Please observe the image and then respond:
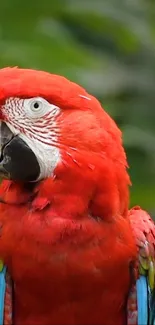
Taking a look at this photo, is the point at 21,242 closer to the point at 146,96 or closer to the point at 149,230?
the point at 149,230

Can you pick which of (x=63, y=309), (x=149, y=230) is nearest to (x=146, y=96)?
(x=149, y=230)

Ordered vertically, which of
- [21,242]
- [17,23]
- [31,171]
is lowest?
[21,242]

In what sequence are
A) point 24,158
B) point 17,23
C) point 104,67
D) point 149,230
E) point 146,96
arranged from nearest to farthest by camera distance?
point 24,158, point 149,230, point 17,23, point 104,67, point 146,96

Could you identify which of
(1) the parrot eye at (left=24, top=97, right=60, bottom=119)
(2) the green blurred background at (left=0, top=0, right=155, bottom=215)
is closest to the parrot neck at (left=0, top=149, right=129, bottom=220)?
(1) the parrot eye at (left=24, top=97, right=60, bottom=119)

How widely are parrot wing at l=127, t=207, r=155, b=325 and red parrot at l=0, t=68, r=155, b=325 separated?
3 centimetres

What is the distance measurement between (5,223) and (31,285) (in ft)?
0.48

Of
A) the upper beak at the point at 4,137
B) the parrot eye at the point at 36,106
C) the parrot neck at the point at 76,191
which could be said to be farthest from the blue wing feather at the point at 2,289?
the parrot eye at the point at 36,106

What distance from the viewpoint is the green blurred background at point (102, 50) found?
2.69 metres

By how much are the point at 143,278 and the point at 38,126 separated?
0.44 metres

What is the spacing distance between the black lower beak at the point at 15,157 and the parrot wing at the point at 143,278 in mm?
328

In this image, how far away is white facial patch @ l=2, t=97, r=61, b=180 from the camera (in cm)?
221

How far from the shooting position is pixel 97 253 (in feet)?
7.54

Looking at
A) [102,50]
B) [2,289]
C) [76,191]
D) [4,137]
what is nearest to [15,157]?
[4,137]

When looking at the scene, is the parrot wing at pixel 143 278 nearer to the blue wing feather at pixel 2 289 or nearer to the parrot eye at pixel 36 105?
the blue wing feather at pixel 2 289
